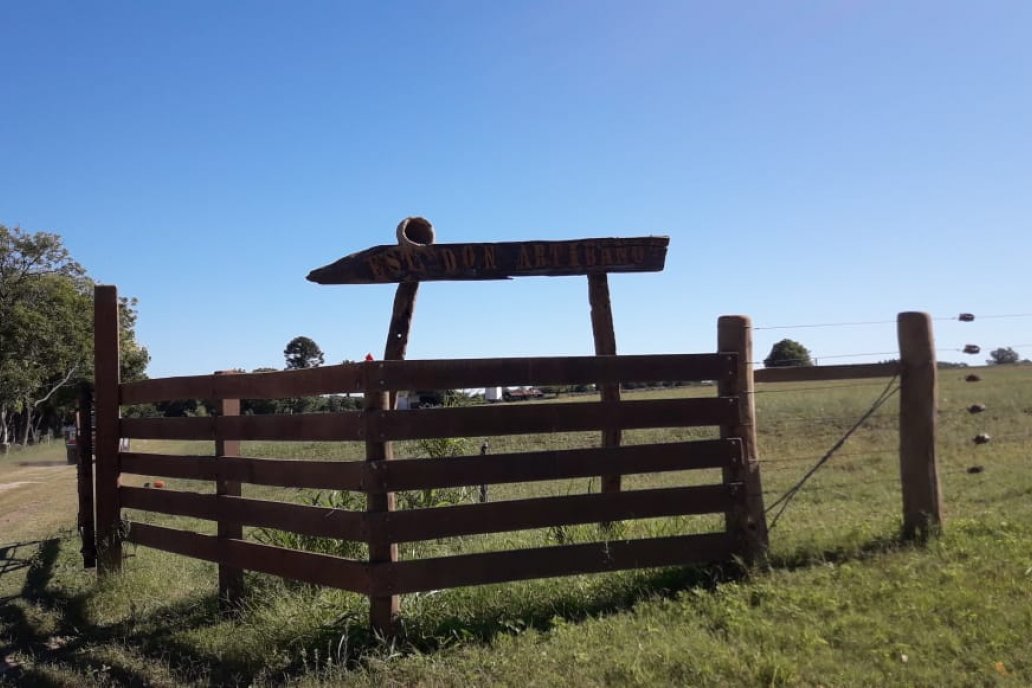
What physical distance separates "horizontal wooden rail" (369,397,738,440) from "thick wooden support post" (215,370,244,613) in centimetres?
202

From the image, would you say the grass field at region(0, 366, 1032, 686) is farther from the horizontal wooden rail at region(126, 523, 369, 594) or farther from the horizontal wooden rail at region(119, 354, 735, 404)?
the horizontal wooden rail at region(119, 354, 735, 404)

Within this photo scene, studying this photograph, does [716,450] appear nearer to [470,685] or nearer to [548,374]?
[548,374]

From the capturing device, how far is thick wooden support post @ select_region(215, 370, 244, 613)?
6.58 m

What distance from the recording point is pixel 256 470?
6.13m

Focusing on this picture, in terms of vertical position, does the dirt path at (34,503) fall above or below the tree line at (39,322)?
below

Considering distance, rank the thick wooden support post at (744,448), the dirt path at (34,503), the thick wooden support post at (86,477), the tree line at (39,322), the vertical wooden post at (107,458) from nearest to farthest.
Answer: the thick wooden support post at (744,448) < the vertical wooden post at (107,458) < the thick wooden support post at (86,477) < the dirt path at (34,503) < the tree line at (39,322)

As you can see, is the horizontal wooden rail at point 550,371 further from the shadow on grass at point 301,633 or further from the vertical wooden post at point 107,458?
the vertical wooden post at point 107,458

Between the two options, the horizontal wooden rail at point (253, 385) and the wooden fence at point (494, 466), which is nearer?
the wooden fence at point (494, 466)

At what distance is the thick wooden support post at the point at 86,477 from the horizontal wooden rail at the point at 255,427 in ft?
3.24

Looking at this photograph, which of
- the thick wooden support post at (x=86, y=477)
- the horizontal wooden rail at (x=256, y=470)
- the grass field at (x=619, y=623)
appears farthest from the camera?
the thick wooden support post at (x=86, y=477)

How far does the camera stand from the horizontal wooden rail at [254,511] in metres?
5.30

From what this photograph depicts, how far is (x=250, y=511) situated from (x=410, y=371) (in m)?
1.86

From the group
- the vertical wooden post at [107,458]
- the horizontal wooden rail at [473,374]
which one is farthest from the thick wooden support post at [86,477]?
the horizontal wooden rail at [473,374]

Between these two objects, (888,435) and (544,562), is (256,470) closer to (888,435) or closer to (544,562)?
(544,562)
